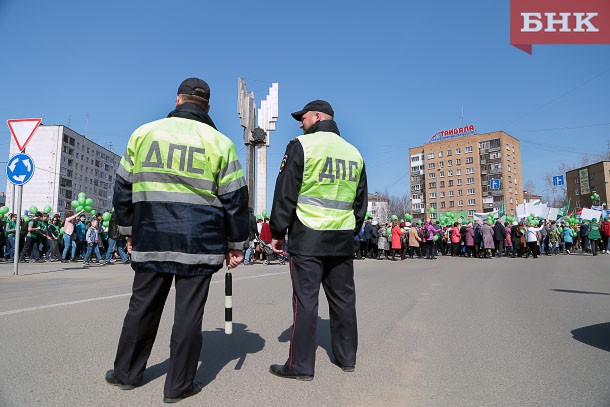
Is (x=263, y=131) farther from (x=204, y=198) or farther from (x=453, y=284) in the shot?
(x=204, y=198)

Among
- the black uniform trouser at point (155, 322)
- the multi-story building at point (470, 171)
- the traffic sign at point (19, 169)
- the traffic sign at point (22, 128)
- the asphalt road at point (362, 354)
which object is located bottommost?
the asphalt road at point (362, 354)

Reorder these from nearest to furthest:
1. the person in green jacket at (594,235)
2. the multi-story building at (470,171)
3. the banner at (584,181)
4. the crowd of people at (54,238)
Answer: the crowd of people at (54,238) → the person in green jacket at (594,235) → the banner at (584,181) → the multi-story building at (470,171)

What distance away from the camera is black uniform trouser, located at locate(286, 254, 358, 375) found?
3.05m

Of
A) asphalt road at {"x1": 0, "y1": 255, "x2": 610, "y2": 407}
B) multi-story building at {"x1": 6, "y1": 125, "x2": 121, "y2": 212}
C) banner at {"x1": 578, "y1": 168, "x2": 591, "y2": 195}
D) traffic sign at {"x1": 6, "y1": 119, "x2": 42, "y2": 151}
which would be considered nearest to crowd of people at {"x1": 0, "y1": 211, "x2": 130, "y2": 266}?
traffic sign at {"x1": 6, "y1": 119, "x2": 42, "y2": 151}

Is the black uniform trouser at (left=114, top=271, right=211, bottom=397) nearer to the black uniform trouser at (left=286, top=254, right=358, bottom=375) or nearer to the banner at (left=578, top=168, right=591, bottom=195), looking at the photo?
the black uniform trouser at (left=286, top=254, right=358, bottom=375)

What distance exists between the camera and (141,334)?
277 cm

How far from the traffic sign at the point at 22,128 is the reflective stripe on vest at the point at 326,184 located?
9598 mm

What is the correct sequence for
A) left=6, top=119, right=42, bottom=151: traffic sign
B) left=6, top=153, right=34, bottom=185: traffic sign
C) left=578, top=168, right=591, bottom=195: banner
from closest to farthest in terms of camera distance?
1. left=6, top=119, right=42, bottom=151: traffic sign
2. left=6, top=153, right=34, bottom=185: traffic sign
3. left=578, top=168, right=591, bottom=195: banner

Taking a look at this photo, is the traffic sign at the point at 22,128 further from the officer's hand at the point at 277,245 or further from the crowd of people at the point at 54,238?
the officer's hand at the point at 277,245

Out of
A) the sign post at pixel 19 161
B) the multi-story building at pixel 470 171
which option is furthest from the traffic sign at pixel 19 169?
the multi-story building at pixel 470 171

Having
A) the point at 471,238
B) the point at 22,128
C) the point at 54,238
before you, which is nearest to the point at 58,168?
the point at 54,238

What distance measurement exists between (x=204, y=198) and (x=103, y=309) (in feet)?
12.1

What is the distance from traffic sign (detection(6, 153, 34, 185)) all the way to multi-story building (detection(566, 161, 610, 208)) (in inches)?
3507

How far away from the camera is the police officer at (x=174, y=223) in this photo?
2.70 meters
